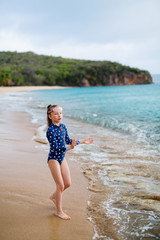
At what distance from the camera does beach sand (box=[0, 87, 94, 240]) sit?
2.49 metres

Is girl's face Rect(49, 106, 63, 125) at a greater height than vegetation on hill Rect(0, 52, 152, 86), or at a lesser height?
lesser

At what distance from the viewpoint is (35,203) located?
→ 3137 millimetres

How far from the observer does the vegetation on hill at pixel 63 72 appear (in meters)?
91.9

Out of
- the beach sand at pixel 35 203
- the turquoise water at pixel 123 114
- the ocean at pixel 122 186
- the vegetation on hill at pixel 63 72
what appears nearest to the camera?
the beach sand at pixel 35 203

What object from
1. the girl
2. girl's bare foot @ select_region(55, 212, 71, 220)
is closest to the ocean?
girl's bare foot @ select_region(55, 212, 71, 220)

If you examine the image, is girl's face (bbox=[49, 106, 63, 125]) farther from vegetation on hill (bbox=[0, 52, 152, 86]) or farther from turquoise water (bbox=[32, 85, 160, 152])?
vegetation on hill (bbox=[0, 52, 152, 86])

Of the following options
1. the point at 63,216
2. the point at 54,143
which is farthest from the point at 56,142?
the point at 63,216

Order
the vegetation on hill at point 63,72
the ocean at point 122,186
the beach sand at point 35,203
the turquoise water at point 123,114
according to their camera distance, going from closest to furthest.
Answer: the beach sand at point 35,203, the ocean at point 122,186, the turquoise water at point 123,114, the vegetation on hill at point 63,72

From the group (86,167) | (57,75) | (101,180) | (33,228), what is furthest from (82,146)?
(57,75)

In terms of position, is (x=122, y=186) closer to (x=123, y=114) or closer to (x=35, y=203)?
(x=35, y=203)

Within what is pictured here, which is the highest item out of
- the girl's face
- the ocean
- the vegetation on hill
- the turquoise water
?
the vegetation on hill

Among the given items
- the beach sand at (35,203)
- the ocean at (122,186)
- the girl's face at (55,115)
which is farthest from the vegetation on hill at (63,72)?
the girl's face at (55,115)

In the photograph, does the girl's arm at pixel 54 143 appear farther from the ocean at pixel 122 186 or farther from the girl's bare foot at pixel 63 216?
the ocean at pixel 122 186

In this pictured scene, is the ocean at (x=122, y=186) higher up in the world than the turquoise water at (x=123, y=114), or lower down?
lower down
